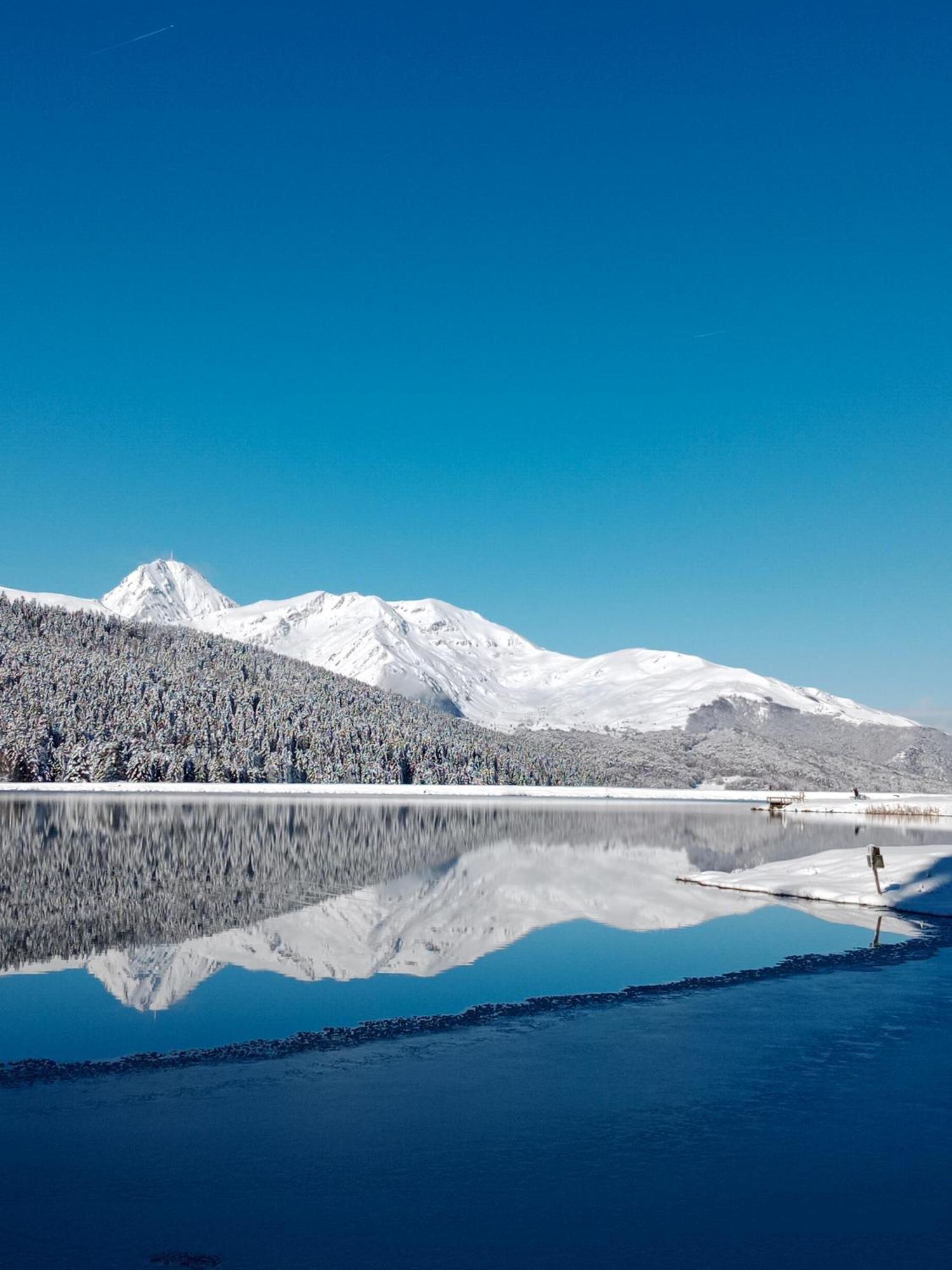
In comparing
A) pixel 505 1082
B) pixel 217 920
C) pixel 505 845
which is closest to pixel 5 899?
pixel 217 920

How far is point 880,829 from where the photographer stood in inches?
3900

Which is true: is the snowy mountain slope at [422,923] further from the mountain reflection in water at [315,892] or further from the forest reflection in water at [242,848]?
the forest reflection in water at [242,848]

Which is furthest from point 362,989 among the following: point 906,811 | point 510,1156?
point 906,811

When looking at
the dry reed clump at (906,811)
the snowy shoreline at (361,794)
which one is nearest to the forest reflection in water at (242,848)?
the dry reed clump at (906,811)

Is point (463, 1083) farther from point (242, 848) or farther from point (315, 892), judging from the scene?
point (242, 848)

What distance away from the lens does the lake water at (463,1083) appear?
1209 centimetres

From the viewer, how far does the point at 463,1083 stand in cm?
1781

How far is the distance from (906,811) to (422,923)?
4815 inches

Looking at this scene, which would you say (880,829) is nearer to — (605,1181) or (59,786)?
(605,1181)

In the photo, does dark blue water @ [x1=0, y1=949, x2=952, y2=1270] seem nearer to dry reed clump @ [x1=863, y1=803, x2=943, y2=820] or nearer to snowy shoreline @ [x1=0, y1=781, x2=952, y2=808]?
snowy shoreline @ [x1=0, y1=781, x2=952, y2=808]

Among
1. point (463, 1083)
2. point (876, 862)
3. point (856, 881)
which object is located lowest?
point (463, 1083)

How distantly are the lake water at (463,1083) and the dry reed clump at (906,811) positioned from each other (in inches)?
4171

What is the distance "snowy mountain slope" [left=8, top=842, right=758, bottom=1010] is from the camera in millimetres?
26438

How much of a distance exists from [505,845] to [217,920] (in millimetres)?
40763
